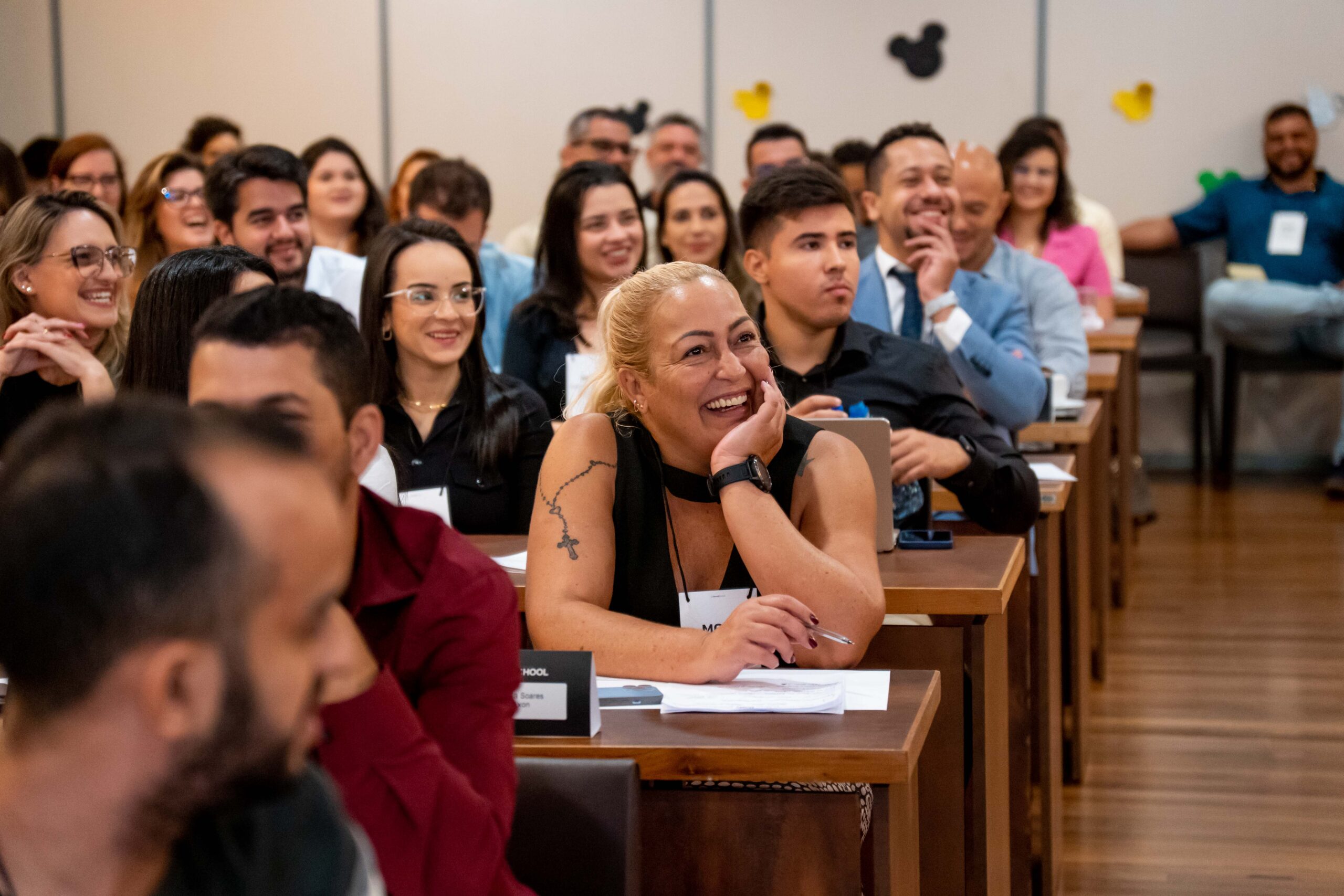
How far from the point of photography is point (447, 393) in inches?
128

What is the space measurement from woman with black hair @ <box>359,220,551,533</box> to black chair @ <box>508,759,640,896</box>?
1627 mm

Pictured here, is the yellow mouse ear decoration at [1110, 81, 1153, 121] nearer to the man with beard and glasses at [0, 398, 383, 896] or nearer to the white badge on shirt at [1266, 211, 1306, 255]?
the white badge on shirt at [1266, 211, 1306, 255]

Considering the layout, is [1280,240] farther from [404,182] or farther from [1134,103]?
[404,182]

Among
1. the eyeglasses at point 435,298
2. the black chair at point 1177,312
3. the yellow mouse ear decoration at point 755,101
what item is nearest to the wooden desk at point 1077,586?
the eyeglasses at point 435,298

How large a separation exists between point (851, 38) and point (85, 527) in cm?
782

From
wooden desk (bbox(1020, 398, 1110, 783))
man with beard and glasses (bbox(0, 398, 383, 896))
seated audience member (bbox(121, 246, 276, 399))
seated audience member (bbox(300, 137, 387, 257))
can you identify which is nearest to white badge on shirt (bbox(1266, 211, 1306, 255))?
wooden desk (bbox(1020, 398, 1110, 783))

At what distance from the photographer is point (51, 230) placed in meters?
3.19

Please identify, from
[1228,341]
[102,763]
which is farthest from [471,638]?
[1228,341]

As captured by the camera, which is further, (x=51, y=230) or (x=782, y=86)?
(x=782, y=86)

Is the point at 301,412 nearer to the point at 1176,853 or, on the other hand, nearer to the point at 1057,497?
the point at 1057,497

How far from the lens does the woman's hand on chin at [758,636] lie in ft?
6.01

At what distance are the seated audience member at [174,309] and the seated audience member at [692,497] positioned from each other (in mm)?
572

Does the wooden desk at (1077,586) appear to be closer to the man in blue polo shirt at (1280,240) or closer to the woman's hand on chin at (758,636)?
the woman's hand on chin at (758,636)

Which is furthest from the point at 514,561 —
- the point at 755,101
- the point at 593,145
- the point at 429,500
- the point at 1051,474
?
the point at 755,101
